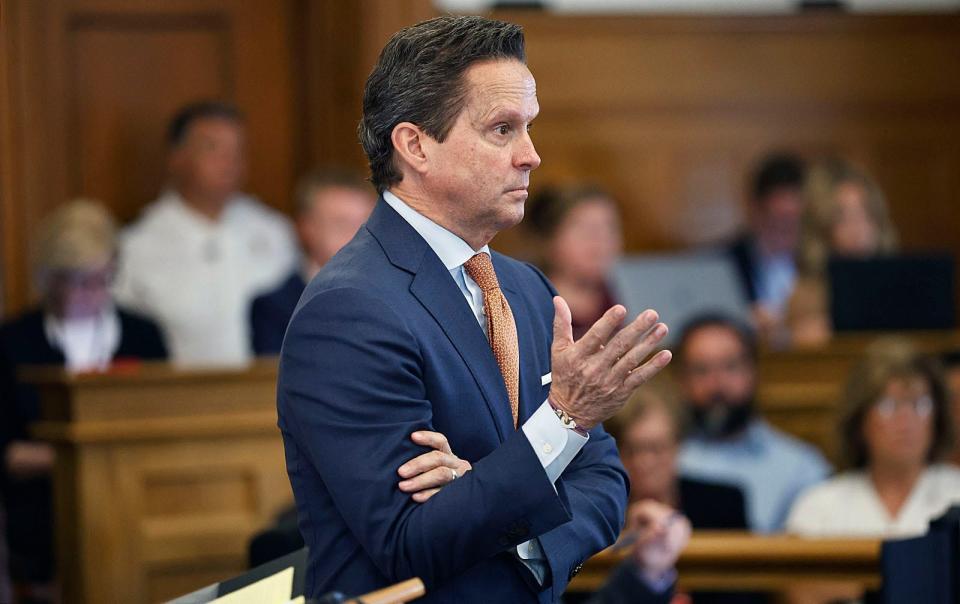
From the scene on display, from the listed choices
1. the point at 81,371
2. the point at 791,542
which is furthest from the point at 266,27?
the point at 791,542

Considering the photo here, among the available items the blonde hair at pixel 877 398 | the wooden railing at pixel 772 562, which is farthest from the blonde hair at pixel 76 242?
the blonde hair at pixel 877 398

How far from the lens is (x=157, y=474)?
5.05 meters

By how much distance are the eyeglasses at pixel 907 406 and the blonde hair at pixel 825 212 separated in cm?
190

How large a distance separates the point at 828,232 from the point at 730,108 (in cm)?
203

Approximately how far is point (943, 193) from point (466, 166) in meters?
7.68

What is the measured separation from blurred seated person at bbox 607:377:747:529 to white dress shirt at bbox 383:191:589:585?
249 centimetres

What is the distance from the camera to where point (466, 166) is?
2.31 meters

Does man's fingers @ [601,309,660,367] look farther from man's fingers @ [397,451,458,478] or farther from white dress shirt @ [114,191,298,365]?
white dress shirt @ [114,191,298,365]

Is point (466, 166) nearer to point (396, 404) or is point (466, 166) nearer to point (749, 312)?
point (396, 404)

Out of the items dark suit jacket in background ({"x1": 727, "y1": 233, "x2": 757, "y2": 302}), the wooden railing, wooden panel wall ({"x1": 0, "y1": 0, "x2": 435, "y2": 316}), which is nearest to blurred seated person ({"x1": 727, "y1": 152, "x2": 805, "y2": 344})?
dark suit jacket in background ({"x1": 727, "y1": 233, "x2": 757, "y2": 302})

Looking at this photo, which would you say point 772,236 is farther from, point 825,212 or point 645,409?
point 645,409

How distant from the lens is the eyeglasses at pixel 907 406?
5066mm

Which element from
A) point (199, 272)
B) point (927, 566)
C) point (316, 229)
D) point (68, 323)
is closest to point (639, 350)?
point (927, 566)

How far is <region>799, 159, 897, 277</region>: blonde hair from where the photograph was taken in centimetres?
709
